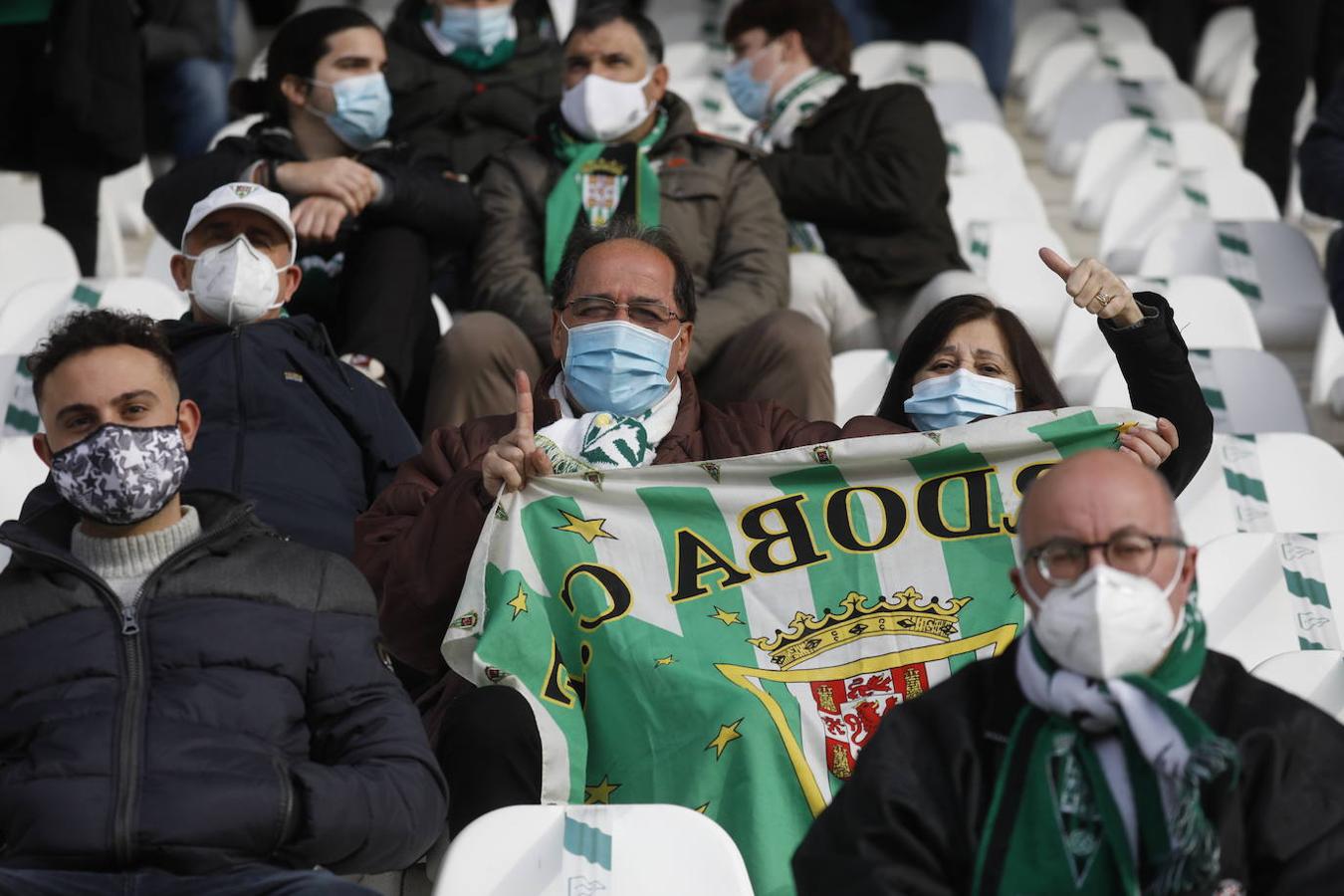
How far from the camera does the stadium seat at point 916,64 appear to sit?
8555 millimetres

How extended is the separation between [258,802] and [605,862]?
0.52m

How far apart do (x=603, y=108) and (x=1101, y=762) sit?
3246mm

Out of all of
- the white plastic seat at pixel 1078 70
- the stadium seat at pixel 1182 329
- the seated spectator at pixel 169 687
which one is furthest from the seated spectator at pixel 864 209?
the white plastic seat at pixel 1078 70

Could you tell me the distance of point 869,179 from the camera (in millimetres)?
6035

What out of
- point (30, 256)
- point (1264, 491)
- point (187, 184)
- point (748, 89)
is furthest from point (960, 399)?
point (30, 256)

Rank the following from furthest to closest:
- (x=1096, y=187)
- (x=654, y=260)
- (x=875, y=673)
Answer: (x=1096, y=187), (x=654, y=260), (x=875, y=673)

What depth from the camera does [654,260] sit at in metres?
4.52

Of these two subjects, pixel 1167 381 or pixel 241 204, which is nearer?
pixel 1167 381

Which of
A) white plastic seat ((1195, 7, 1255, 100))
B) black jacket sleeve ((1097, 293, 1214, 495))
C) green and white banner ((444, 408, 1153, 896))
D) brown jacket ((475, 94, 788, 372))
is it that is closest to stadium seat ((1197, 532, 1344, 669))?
black jacket sleeve ((1097, 293, 1214, 495))

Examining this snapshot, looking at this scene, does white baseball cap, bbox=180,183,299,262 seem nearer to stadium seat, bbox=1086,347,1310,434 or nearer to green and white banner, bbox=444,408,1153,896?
green and white banner, bbox=444,408,1153,896

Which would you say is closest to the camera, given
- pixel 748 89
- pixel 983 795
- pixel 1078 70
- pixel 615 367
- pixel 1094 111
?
pixel 983 795

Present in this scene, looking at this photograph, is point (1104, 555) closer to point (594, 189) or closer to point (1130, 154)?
point (594, 189)

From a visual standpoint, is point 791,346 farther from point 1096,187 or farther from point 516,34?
point 1096,187

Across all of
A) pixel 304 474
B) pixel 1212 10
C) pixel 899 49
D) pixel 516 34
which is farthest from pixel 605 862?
pixel 1212 10
